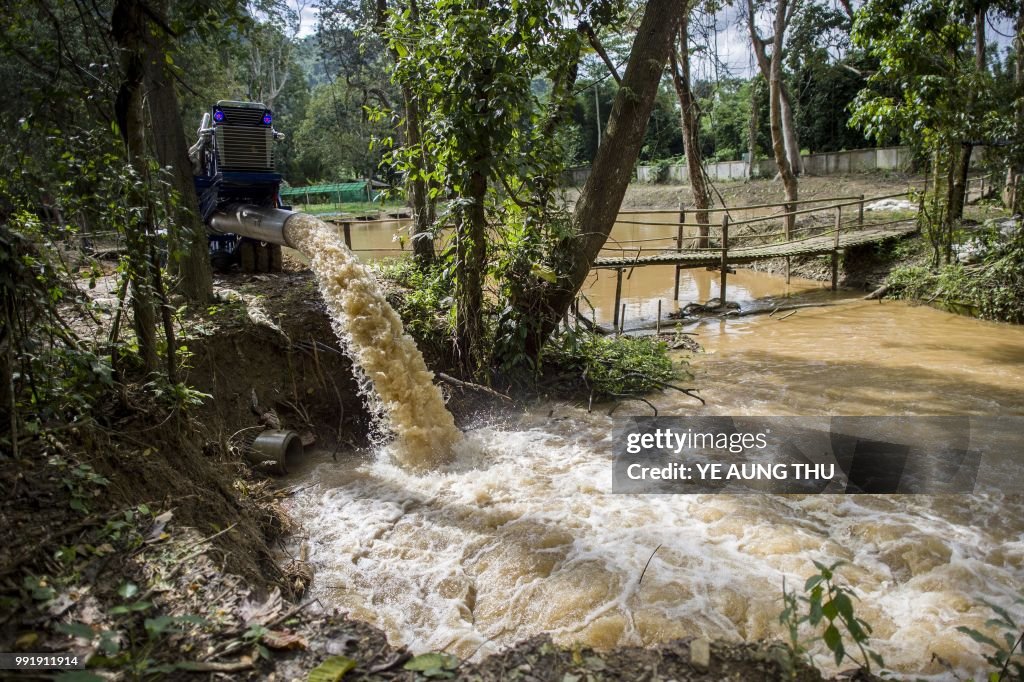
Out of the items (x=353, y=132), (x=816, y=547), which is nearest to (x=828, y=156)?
(x=353, y=132)

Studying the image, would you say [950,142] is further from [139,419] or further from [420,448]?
[139,419]

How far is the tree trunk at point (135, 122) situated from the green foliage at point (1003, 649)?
3.80m

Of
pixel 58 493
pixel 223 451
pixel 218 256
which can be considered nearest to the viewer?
pixel 58 493

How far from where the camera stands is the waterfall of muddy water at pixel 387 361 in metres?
5.18

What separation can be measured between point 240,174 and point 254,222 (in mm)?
533

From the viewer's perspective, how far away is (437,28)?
5.77 meters

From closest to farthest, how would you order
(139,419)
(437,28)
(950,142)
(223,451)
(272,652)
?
(272,652) → (139,419) → (223,451) → (437,28) → (950,142)

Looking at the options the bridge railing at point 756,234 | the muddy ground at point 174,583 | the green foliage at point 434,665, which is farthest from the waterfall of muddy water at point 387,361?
the bridge railing at point 756,234

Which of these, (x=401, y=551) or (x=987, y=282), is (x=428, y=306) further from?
(x=987, y=282)

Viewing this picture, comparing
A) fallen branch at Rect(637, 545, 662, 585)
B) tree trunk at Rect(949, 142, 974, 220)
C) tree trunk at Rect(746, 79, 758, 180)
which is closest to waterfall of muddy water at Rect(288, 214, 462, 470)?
fallen branch at Rect(637, 545, 662, 585)

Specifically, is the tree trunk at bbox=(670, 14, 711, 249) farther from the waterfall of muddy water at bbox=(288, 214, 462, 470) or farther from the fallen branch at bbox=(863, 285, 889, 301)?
the waterfall of muddy water at bbox=(288, 214, 462, 470)

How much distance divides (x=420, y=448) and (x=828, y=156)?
24.3m

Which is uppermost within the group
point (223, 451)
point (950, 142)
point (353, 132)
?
point (353, 132)

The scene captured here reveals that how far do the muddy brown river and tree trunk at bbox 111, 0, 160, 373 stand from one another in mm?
1662
